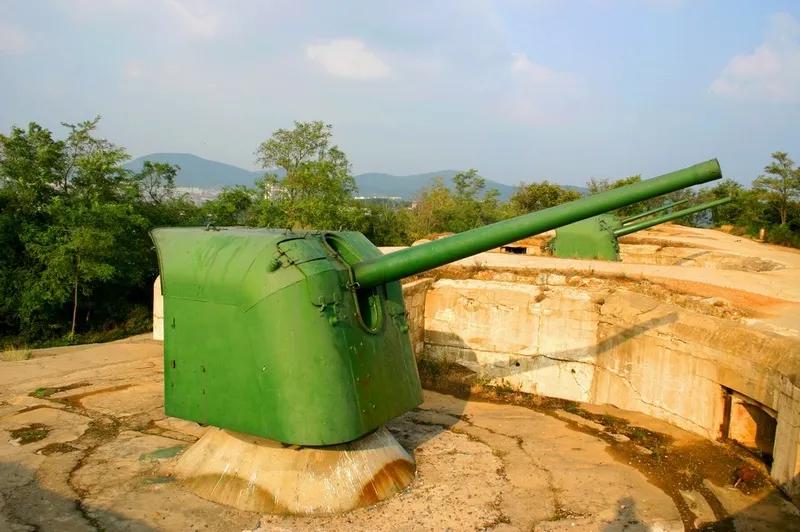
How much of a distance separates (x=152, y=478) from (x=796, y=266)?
40.8 feet

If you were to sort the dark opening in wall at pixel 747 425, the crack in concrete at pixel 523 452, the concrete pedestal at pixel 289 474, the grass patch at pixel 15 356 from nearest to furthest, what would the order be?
the concrete pedestal at pixel 289 474, the crack in concrete at pixel 523 452, the dark opening in wall at pixel 747 425, the grass patch at pixel 15 356

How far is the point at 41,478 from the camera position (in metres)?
4.50

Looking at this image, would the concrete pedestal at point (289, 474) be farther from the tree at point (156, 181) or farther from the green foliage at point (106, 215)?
the tree at point (156, 181)

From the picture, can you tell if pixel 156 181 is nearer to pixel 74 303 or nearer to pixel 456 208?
pixel 74 303

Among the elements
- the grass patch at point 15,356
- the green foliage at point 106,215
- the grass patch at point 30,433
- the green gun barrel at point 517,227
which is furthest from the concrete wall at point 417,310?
the green foliage at point 106,215

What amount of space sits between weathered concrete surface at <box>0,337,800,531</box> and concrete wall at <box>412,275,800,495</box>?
0.55 meters

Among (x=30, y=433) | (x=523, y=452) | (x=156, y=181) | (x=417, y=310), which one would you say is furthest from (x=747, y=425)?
(x=156, y=181)

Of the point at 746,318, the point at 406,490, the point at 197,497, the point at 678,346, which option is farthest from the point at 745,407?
the point at 197,497

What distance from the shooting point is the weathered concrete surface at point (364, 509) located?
4109 mm

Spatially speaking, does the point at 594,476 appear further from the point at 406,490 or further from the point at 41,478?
the point at 41,478

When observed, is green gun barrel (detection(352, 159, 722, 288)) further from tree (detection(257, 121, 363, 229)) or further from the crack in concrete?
tree (detection(257, 121, 363, 229))

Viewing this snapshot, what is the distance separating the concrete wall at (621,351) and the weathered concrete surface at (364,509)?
0.55 m

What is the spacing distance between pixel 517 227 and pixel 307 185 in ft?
55.9

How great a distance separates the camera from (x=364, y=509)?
4.28 m
